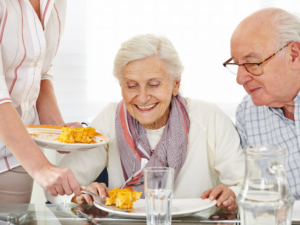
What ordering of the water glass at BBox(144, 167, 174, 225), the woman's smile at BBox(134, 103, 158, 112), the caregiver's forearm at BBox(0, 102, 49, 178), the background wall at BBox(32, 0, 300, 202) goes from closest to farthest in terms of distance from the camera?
the water glass at BBox(144, 167, 174, 225) → the caregiver's forearm at BBox(0, 102, 49, 178) → the woman's smile at BBox(134, 103, 158, 112) → the background wall at BBox(32, 0, 300, 202)

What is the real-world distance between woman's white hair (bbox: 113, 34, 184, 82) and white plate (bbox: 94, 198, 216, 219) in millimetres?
736

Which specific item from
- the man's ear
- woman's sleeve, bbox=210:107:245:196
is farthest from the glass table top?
the man's ear

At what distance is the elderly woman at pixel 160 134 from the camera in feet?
5.26

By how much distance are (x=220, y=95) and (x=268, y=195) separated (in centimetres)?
257

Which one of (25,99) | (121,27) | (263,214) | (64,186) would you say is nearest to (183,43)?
(121,27)

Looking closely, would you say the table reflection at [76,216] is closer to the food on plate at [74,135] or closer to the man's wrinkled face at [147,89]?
the food on plate at [74,135]

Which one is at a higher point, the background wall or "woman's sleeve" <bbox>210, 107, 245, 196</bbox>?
the background wall

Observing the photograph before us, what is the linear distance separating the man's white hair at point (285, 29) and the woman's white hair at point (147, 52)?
0.48m

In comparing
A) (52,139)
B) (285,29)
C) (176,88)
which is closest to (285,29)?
(285,29)

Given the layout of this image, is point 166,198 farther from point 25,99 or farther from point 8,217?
point 25,99

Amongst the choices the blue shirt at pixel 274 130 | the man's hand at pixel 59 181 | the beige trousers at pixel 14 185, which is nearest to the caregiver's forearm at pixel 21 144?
the man's hand at pixel 59 181

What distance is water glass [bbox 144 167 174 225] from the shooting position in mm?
776

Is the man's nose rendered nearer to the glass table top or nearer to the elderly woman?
the elderly woman

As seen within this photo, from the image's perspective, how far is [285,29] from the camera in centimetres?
140
